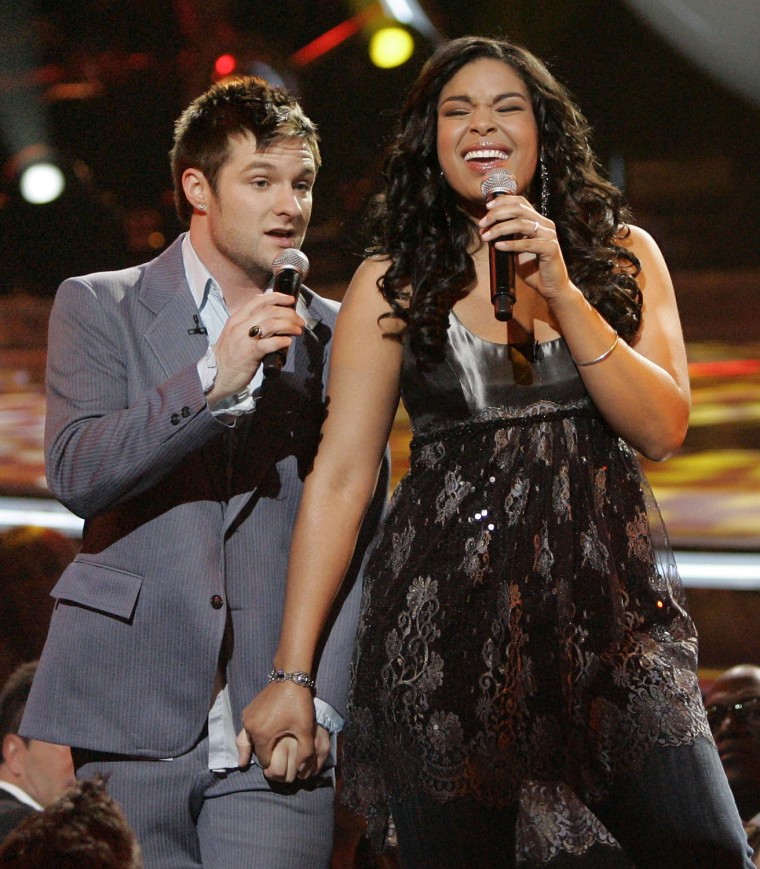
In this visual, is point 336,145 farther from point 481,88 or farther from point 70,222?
point 481,88

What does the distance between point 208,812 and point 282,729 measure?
0.82 feet

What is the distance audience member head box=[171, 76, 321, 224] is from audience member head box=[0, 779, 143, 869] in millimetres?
1065

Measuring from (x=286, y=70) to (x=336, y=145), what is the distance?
30cm

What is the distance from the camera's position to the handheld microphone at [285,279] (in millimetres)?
1568

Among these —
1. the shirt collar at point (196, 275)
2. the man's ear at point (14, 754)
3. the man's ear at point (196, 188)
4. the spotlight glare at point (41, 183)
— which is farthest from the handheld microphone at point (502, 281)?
the spotlight glare at point (41, 183)

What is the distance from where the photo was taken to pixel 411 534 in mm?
1643

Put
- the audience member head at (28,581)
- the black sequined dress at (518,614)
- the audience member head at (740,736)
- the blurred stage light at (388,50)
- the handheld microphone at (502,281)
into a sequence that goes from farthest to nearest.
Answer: the blurred stage light at (388,50)
the audience member head at (28,581)
the audience member head at (740,736)
the black sequined dress at (518,614)
the handheld microphone at (502,281)

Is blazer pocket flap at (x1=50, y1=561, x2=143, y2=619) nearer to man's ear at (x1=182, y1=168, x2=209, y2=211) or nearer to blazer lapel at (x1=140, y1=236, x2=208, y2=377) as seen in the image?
blazer lapel at (x1=140, y1=236, x2=208, y2=377)

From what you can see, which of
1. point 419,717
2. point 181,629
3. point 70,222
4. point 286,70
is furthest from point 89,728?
point 286,70

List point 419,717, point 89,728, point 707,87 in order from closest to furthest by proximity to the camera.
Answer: point 419,717, point 89,728, point 707,87

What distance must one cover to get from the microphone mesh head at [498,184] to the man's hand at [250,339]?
0.32 metres

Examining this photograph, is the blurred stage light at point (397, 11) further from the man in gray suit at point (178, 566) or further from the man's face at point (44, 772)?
the man's face at point (44, 772)

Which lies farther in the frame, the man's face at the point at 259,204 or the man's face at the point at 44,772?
the man's face at the point at 44,772

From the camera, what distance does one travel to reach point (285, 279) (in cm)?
166
